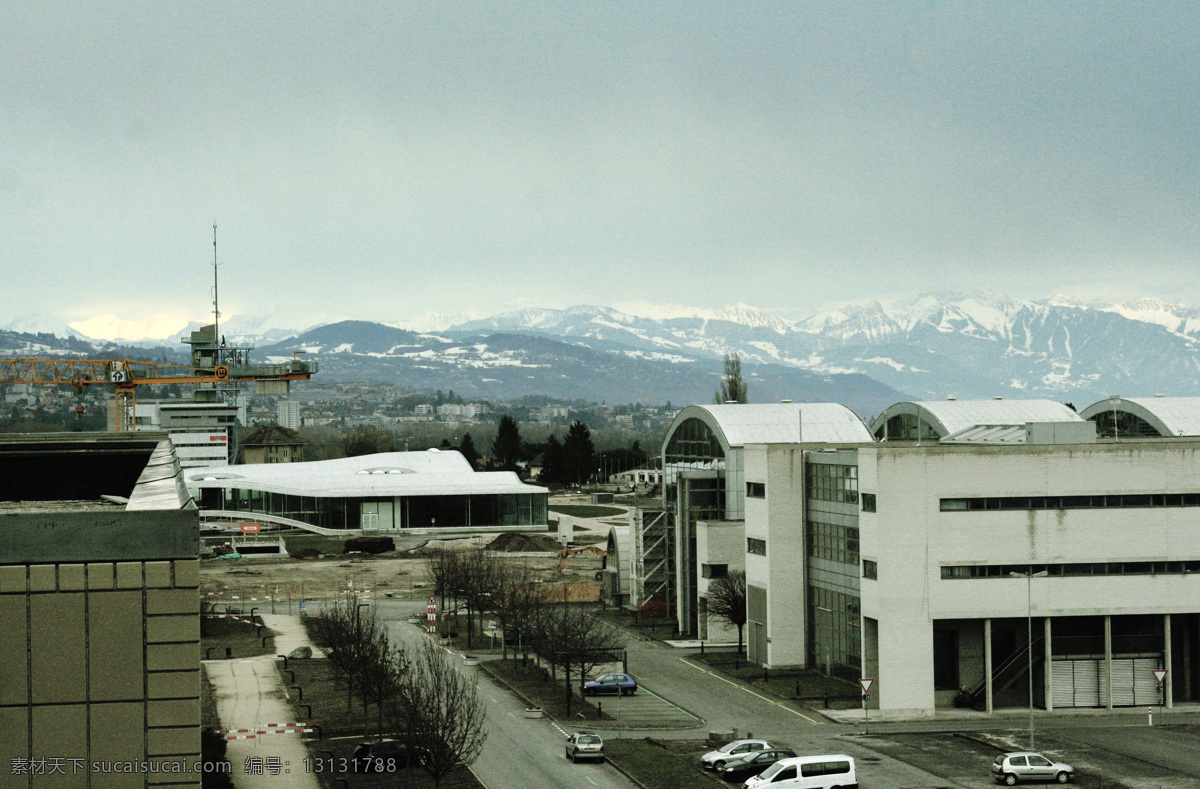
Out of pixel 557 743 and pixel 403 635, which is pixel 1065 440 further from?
pixel 403 635

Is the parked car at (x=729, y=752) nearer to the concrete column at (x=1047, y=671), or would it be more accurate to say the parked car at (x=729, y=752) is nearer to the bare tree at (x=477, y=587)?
the concrete column at (x=1047, y=671)

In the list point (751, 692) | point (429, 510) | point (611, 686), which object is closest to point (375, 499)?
point (429, 510)

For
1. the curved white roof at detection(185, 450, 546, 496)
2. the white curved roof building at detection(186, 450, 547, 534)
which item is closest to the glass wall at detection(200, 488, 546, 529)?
the white curved roof building at detection(186, 450, 547, 534)

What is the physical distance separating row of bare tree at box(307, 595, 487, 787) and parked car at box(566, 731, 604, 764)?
2768mm

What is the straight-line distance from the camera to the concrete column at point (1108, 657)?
4866cm

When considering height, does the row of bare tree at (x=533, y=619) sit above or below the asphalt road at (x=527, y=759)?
above

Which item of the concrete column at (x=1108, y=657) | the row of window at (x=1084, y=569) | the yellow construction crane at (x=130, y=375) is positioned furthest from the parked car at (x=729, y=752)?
the yellow construction crane at (x=130, y=375)

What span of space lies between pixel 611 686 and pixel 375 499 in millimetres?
79253

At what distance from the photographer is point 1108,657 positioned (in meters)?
48.7

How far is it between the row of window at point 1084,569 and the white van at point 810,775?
14.3 m

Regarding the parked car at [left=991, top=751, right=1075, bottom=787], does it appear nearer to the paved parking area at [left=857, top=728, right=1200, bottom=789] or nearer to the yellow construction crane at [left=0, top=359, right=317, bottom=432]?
the paved parking area at [left=857, top=728, right=1200, bottom=789]

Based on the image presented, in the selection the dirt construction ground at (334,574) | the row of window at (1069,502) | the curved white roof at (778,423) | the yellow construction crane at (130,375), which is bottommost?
the dirt construction ground at (334,574)

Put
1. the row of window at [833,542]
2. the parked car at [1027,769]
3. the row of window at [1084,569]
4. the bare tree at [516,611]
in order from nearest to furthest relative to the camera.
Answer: the parked car at [1027,769]
the row of window at [1084,569]
the row of window at [833,542]
the bare tree at [516,611]

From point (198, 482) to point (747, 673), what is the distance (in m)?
92.2
